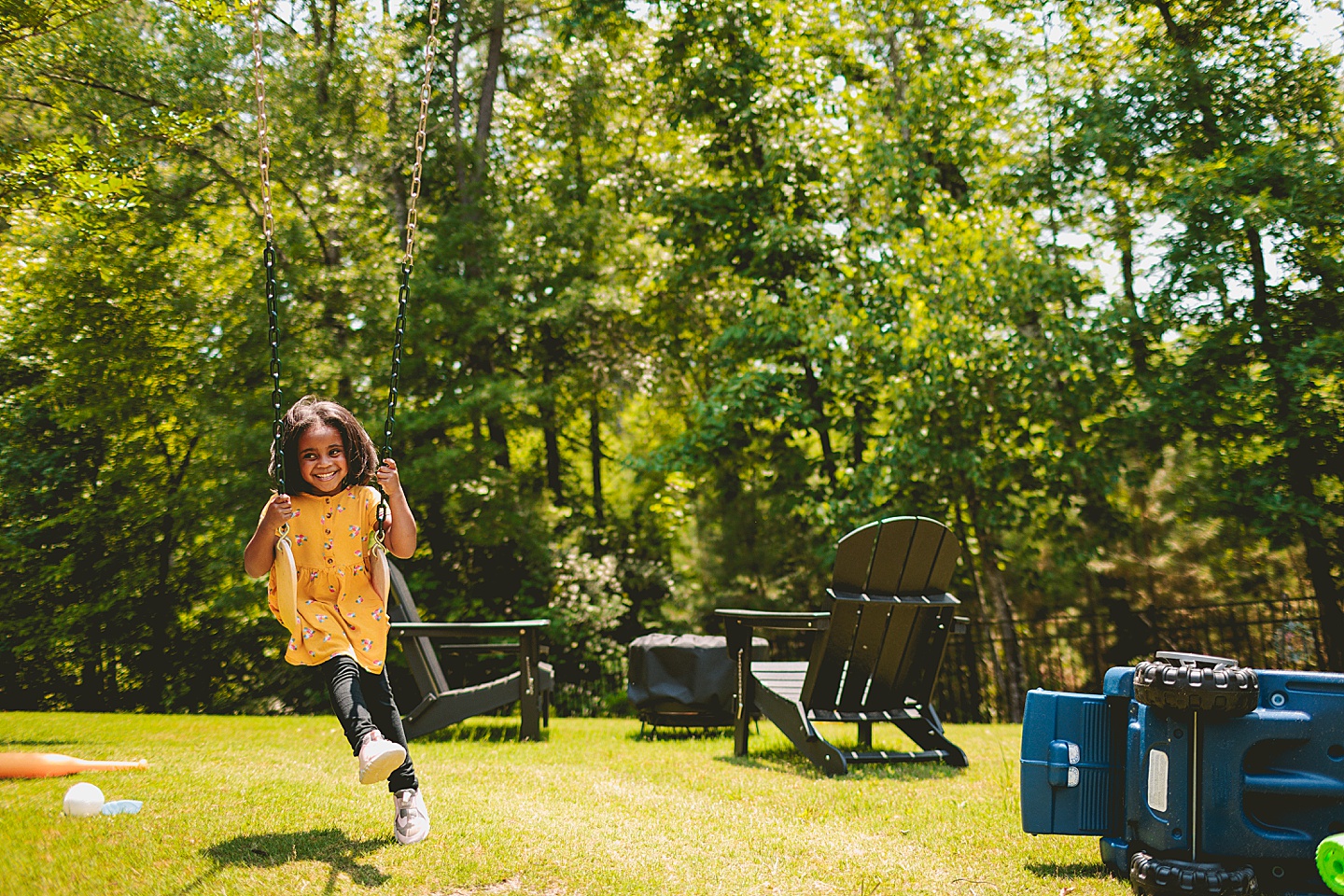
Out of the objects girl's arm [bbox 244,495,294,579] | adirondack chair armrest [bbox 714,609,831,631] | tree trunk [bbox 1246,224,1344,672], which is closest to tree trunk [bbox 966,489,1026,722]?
tree trunk [bbox 1246,224,1344,672]

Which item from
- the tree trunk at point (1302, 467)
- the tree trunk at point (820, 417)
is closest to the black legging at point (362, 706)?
the tree trunk at point (1302, 467)

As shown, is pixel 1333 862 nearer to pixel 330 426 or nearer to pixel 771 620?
pixel 330 426

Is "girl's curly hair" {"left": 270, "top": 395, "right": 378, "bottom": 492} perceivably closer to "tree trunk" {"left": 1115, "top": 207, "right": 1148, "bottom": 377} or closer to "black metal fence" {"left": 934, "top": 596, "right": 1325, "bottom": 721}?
"black metal fence" {"left": 934, "top": 596, "right": 1325, "bottom": 721}

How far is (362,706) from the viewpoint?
325 cm

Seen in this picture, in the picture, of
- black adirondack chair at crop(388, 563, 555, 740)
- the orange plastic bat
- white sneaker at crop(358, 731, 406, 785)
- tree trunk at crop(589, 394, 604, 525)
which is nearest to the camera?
white sneaker at crop(358, 731, 406, 785)

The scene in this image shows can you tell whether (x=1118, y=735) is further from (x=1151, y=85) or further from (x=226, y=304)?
(x=226, y=304)

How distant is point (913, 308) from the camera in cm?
995

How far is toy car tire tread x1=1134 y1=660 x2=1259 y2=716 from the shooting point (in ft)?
8.44

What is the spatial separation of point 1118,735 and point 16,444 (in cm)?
1378

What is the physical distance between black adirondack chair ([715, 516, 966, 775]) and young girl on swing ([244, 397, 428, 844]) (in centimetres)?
250

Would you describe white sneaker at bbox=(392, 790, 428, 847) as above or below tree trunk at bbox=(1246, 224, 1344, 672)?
below

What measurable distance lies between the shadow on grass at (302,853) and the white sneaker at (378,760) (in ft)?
0.79

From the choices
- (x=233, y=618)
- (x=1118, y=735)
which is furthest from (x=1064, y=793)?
(x=233, y=618)

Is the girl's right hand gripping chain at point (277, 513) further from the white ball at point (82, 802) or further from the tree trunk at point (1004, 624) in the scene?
the tree trunk at point (1004, 624)
